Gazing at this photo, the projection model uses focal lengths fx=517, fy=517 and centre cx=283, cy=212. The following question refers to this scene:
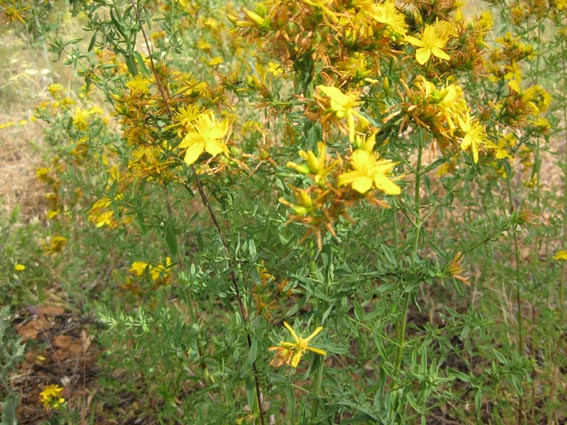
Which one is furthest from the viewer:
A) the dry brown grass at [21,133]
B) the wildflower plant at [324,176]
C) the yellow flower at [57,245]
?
the dry brown grass at [21,133]

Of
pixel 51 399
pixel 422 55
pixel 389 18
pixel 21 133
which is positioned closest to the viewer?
Result: pixel 389 18

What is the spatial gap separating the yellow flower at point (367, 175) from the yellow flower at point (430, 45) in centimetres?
44

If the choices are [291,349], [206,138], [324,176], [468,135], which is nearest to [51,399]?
[291,349]

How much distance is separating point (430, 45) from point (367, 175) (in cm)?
55

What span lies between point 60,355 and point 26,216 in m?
1.82

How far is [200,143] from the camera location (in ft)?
4.42

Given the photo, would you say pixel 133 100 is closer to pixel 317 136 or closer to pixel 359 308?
pixel 317 136

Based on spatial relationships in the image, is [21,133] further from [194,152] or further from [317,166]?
[317,166]

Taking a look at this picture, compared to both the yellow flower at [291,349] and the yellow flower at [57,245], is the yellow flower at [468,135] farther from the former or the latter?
the yellow flower at [57,245]

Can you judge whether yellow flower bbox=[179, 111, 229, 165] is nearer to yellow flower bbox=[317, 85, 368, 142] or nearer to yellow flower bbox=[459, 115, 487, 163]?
yellow flower bbox=[317, 85, 368, 142]

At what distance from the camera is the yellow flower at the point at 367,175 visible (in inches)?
41.8

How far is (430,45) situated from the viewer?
1.41m

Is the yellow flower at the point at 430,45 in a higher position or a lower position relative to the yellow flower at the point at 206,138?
higher

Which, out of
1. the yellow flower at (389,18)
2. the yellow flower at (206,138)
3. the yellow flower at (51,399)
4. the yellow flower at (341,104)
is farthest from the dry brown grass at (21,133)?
the yellow flower at (341,104)
